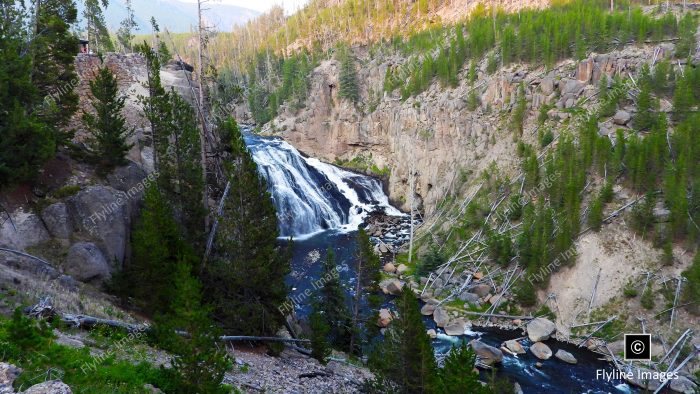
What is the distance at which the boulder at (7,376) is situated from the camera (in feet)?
25.1

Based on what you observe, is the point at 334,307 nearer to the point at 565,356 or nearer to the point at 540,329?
the point at 540,329

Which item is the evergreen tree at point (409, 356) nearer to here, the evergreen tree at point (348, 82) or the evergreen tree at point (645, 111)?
the evergreen tree at point (645, 111)

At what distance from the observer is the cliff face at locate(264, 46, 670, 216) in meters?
46.2

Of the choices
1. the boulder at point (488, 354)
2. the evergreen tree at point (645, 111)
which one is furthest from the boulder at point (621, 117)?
the boulder at point (488, 354)

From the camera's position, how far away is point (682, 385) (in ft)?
77.6

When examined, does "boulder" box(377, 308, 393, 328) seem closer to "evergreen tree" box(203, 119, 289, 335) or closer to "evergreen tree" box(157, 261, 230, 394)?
"evergreen tree" box(203, 119, 289, 335)

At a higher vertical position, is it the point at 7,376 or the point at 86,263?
the point at 7,376

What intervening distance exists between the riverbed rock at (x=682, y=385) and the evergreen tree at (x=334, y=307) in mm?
18938

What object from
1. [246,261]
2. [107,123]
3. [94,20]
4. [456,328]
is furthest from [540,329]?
[94,20]

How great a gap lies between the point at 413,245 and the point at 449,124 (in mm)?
18606

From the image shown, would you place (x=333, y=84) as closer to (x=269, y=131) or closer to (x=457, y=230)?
(x=269, y=131)

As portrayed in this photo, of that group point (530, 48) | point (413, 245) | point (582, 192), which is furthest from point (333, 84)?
point (582, 192)

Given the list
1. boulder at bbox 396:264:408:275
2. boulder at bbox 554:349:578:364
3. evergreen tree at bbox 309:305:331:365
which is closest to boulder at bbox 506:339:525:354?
boulder at bbox 554:349:578:364

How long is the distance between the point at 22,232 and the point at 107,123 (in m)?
7.54
